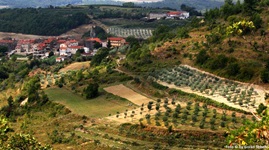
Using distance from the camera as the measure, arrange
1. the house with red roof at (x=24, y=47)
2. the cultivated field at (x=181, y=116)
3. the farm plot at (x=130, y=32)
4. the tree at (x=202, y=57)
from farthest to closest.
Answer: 1. the farm plot at (x=130, y=32)
2. the house with red roof at (x=24, y=47)
3. the tree at (x=202, y=57)
4. the cultivated field at (x=181, y=116)

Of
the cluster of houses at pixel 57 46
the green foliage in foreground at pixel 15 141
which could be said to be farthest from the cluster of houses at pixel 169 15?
the green foliage in foreground at pixel 15 141

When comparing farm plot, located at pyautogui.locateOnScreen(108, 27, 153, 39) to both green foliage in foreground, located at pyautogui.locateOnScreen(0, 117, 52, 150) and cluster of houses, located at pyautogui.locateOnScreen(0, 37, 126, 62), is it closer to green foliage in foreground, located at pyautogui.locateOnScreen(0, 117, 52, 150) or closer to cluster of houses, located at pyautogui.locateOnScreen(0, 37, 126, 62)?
cluster of houses, located at pyautogui.locateOnScreen(0, 37, 126, 62)

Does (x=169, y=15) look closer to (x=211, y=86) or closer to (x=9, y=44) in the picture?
(x=9, y=44)

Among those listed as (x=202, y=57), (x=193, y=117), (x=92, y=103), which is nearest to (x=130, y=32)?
(x=202, y=57)

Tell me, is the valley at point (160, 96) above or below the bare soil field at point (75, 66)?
above

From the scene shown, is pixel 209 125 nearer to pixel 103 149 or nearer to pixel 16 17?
pixel 103 149

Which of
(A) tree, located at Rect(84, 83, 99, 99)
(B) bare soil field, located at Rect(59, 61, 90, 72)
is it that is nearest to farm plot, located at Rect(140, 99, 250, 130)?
(A) tree, located at Rect(84, 83, 99, 99)

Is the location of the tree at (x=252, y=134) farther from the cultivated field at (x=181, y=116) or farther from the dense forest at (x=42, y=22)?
the dense forest at (x=42, y=22)
